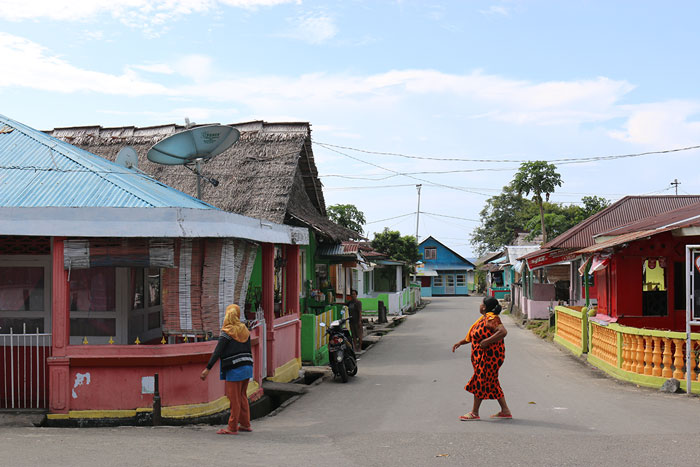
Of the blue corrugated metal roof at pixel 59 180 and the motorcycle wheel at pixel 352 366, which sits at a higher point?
the blue corrugated metal roof at pixel 59 180

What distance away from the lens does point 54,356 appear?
891 centimetres

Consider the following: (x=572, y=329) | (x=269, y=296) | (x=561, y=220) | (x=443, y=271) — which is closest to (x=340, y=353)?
(x=269, y=296)

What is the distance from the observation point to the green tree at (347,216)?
52062mm

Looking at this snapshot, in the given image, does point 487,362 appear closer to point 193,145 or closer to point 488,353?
point 488,353

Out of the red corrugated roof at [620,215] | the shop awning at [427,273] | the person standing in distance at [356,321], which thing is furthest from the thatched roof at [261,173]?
the shop awning at [427,273]

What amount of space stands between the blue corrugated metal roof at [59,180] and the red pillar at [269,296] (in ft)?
5.28

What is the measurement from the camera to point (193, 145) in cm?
1229

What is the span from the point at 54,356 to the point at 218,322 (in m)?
2.12

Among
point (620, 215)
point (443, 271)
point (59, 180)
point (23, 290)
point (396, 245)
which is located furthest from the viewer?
point (443, 271)

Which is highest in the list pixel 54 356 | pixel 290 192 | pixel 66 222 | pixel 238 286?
pixel 290 192

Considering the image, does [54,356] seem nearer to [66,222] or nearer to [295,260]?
[66,222]

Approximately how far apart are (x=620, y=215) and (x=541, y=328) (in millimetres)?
4849

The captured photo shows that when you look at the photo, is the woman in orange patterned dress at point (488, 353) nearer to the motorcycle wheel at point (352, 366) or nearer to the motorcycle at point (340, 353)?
the motorcycle at point (340, 353)

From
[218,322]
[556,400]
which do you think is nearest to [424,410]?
[556,400]
